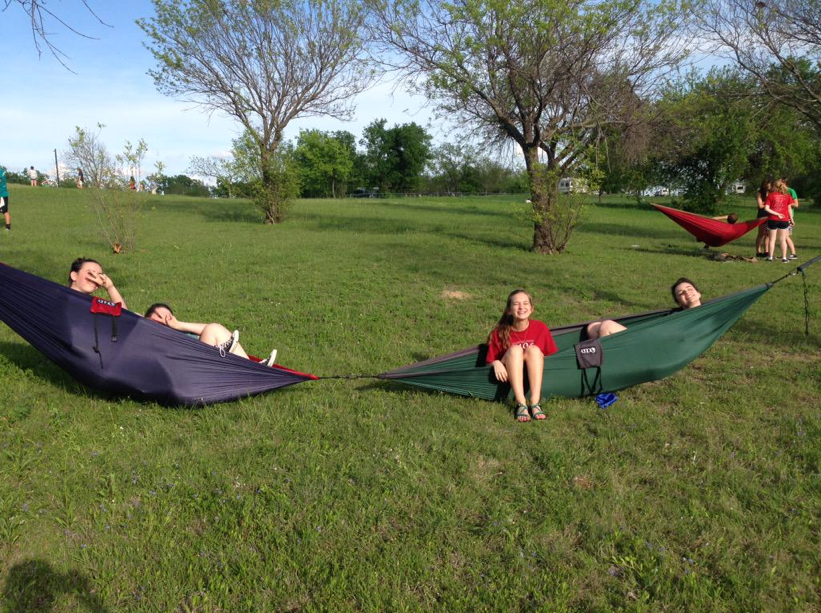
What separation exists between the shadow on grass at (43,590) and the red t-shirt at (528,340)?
2.73m

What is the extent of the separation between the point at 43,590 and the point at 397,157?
74.0 meters

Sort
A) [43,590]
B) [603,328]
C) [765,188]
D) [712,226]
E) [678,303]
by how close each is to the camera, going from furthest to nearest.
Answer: [765,188] → [712,226] → [678,303] → [603,328] → [43,590]

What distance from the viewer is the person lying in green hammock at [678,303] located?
4.32 m

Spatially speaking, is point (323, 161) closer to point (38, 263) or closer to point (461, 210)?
point (461, 210)

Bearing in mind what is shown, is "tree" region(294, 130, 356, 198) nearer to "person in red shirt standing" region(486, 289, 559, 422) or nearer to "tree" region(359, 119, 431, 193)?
"tree" region(359, 119, 431, 193)

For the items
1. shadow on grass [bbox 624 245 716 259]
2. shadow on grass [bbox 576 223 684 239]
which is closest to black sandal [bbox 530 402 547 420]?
shadow on grass [bbox 624 245 716 259]

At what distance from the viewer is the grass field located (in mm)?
2240

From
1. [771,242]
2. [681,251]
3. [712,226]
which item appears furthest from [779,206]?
[681,251]

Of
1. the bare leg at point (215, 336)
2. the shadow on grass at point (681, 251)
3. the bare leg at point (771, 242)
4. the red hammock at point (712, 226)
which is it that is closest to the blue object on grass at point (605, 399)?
the bare leg at point (215, 336)

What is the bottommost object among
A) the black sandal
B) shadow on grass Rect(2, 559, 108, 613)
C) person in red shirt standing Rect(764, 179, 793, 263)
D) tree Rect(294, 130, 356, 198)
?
shadow on grass Rect(2, 559, 108, 613)

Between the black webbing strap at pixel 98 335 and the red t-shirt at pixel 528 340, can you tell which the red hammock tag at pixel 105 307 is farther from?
the red t-shirt at pixel 528 340

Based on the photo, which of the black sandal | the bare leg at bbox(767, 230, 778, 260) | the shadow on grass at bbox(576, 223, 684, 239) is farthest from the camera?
the shadow on grass at bbox(576, 223, 684, 239)

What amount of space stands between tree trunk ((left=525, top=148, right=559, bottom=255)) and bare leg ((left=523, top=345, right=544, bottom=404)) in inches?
320

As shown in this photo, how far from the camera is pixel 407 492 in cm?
289
